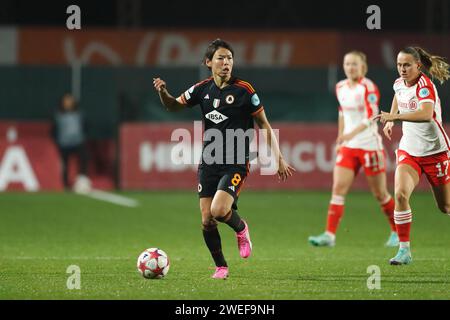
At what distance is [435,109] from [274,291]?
2.81m

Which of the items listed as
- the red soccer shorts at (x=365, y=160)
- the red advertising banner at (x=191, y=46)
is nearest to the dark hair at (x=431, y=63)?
the red soccer shorts at (x=365, y=160)

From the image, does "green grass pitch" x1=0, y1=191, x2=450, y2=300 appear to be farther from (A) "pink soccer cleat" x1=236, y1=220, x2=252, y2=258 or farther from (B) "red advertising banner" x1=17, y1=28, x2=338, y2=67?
(B) "red advertising banner" x1=17, y1=28, x2=338, y2=67

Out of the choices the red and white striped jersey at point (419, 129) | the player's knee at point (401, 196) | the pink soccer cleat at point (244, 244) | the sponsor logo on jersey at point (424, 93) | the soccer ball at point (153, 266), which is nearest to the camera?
the soccer ball at point (153, 266)

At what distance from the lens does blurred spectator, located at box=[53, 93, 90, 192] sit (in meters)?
21.1

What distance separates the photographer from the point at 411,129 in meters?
10.1

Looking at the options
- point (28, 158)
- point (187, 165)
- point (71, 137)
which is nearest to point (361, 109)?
point (187, 165)

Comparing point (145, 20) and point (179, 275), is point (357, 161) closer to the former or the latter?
point (179, 275)

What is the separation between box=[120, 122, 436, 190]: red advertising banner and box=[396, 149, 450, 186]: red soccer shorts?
35.9ft

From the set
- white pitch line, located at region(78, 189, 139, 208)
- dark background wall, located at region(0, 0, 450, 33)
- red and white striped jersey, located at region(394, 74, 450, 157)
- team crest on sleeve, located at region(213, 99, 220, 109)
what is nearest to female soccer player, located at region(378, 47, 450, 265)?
red and white striped jersey, located at region(394, 74, 450, 157)

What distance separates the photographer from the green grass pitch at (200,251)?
27.0 ft

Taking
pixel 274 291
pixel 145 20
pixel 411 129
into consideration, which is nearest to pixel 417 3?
pixel 145 20

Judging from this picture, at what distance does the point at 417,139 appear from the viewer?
33.0ft

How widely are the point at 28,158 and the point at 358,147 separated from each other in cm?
1017

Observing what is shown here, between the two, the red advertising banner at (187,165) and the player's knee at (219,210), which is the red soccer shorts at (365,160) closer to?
the player's knee at (219,210)
